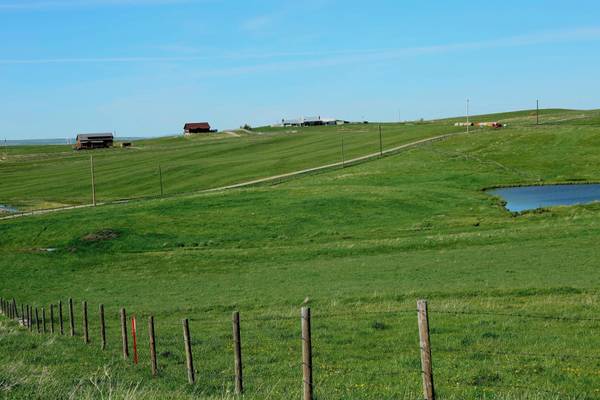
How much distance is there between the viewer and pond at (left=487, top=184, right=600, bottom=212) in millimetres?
83625

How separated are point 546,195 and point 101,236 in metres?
53.4

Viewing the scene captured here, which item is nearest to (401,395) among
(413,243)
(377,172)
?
(413,243)

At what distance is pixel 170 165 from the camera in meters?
144

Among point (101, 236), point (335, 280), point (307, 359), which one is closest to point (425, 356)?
point (307, 359)

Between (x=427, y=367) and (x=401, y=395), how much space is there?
9.66 feet

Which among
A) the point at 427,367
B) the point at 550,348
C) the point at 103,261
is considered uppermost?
the point at 427,367

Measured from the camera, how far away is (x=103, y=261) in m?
60.8

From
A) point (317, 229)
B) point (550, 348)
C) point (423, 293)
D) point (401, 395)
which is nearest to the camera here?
point (401, 395)

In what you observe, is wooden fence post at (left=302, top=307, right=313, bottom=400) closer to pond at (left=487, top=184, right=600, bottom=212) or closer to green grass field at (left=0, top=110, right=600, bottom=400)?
green grass field at (left=0, top=110, right=600, bottom=400)

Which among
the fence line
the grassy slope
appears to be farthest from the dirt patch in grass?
the grassy slope

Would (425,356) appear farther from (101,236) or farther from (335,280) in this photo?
(101,236)

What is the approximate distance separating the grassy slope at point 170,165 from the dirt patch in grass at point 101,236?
1409 inches

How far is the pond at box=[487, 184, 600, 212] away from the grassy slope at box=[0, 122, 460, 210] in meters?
43.7

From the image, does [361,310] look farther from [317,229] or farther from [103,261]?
[317,229]
